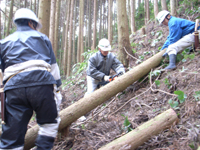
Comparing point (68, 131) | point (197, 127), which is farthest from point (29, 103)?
point (197, 127)

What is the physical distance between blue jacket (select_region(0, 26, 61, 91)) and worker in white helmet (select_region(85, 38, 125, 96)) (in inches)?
85.4

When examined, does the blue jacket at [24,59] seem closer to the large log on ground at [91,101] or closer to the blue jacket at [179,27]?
the large log on ground at [91,101]

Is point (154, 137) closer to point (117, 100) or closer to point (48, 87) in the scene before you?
point (48, 87)

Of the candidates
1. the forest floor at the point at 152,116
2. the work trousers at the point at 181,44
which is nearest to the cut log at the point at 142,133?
the forest floor at the point at 152,116

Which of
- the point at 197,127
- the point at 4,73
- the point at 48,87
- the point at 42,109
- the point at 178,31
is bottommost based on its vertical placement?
the point at 197,127

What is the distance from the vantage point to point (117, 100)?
401cm

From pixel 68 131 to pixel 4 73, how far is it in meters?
1.46

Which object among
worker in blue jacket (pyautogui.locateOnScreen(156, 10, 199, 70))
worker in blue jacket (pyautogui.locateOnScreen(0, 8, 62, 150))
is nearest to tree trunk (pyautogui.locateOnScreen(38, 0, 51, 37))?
worker in blue jacket (pyautogui.locateOnScreen(0, 8, 62, 150))

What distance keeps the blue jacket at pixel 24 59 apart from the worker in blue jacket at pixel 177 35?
117 inches

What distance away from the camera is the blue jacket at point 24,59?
77.0 inches

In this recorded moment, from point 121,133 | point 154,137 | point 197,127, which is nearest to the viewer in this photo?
point 197,127

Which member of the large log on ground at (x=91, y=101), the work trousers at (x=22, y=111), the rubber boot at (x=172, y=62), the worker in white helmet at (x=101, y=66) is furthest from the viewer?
the worker in white helmet at (x=101, y=66)

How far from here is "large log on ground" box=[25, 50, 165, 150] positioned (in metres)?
2.45

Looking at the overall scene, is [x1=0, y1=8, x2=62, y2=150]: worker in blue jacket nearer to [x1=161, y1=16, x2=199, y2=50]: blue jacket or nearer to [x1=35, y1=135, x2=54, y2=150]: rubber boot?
[x1=35, y1=135, x2=54, y2=150]: rubber boot
